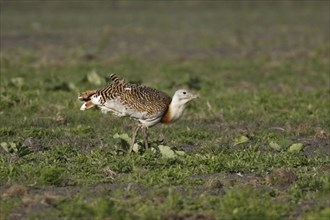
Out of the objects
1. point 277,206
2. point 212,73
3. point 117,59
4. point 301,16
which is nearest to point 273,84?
point 212,73

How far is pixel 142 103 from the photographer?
1000cm

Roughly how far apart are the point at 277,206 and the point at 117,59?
15.1m

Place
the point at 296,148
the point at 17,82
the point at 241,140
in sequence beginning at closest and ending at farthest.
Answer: the point at 296,148, the point at 241,140, the point at 17,82

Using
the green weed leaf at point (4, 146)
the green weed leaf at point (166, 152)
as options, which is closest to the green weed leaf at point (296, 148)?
the green weed leaf at point (166, 152)

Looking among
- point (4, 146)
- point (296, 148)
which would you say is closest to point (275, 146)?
Answer: point (296, 148)

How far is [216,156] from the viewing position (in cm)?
962

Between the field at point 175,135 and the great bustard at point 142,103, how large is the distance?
0.30 metres

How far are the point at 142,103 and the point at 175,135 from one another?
5.64 ft

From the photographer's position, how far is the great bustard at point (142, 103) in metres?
10.0

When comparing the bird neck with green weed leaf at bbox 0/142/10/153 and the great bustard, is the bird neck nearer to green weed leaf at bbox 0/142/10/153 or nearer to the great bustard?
the great bustard

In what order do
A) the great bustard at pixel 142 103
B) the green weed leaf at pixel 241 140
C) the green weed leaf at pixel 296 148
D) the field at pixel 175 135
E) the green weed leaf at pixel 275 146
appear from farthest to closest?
the green weed leaf at pixel 241 140 < the green weed leaf at pixel 275 146 < the green weed leaf at pixel 296 148 < the great bustard at pixel 142 103 < the field at pixel 175 135

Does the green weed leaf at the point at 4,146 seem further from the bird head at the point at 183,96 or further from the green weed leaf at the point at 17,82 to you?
the green weed leaf at the point at 17,82

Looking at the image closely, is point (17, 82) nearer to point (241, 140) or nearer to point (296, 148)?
point (241, 140)

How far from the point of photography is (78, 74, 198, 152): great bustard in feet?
32.8
